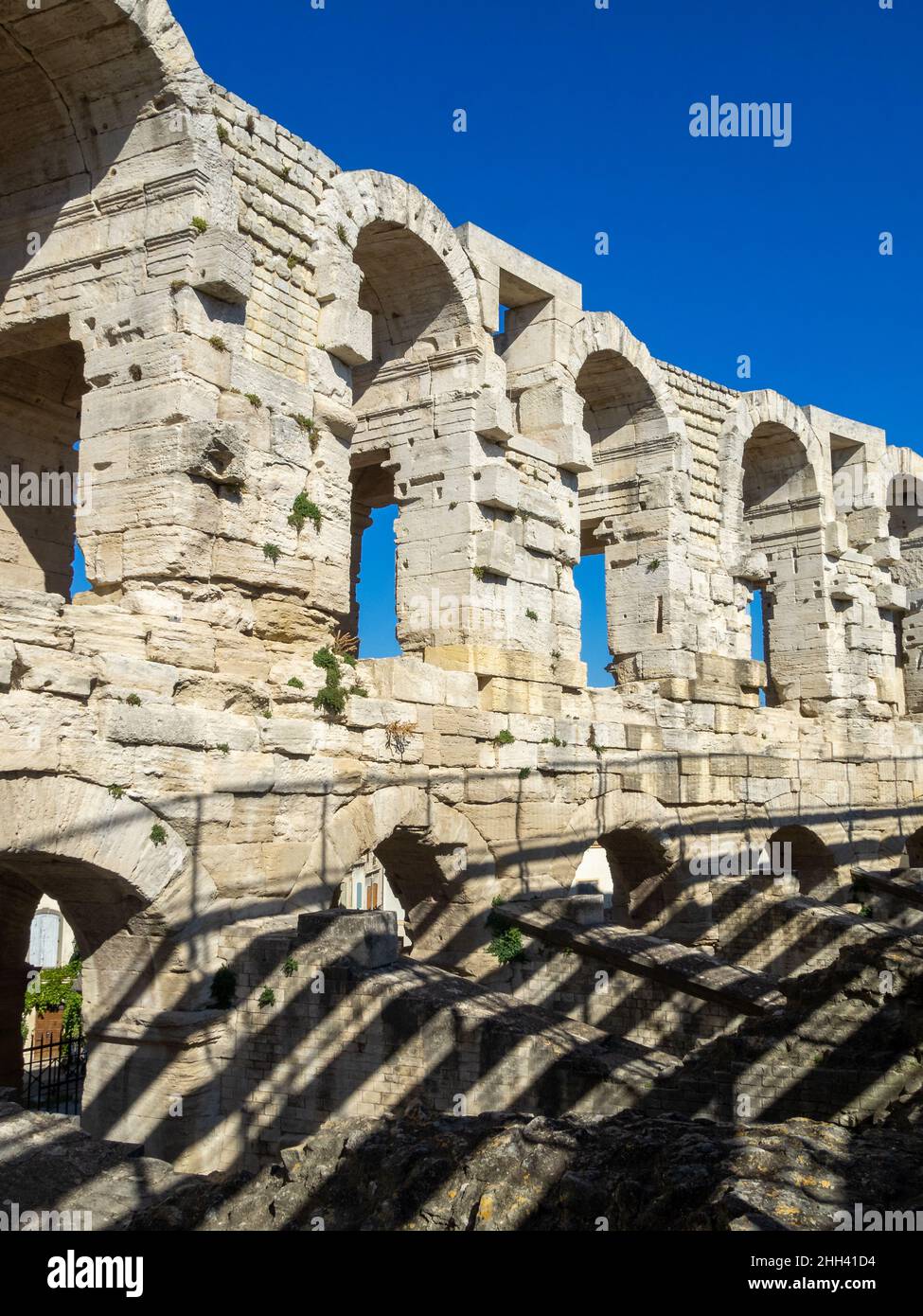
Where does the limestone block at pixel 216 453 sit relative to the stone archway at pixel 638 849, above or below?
above

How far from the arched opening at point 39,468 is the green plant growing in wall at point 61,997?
684 centimetres

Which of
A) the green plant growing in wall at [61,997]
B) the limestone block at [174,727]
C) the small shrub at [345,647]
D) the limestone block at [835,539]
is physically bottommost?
the green plant growing in wall at [61,997]

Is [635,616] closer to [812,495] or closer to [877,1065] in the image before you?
[812,495]

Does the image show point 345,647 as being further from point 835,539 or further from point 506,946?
point 835,539

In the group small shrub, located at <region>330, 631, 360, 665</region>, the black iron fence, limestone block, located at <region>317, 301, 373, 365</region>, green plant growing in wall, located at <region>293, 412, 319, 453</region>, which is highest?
limestone block, located at <region>317, 301, 373, 365</region>

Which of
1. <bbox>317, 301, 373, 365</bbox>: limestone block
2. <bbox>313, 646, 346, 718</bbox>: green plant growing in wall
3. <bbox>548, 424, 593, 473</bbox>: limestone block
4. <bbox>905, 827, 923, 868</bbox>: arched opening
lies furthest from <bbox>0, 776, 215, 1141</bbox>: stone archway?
<bbox>905, 827, 923, 868</bbox>: arched opening

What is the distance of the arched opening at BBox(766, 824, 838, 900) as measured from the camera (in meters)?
14.9

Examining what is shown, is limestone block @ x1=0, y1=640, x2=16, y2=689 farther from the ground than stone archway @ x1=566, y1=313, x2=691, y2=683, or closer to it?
closer to it

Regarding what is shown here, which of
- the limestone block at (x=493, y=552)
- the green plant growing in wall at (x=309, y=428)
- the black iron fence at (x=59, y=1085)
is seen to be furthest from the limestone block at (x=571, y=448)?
the black iron fence at (x=59, y=1085)

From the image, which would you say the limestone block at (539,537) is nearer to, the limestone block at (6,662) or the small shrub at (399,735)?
the small shrub at (399,735)

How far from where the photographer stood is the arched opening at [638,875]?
12.9 meters

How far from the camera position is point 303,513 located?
9109 millimetres

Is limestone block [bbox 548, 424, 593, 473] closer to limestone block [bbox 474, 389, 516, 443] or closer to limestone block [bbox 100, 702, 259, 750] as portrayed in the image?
limestone block [bbox 474, 389, 516, 443]

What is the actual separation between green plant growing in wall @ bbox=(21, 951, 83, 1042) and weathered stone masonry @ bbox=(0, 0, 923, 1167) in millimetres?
3883
